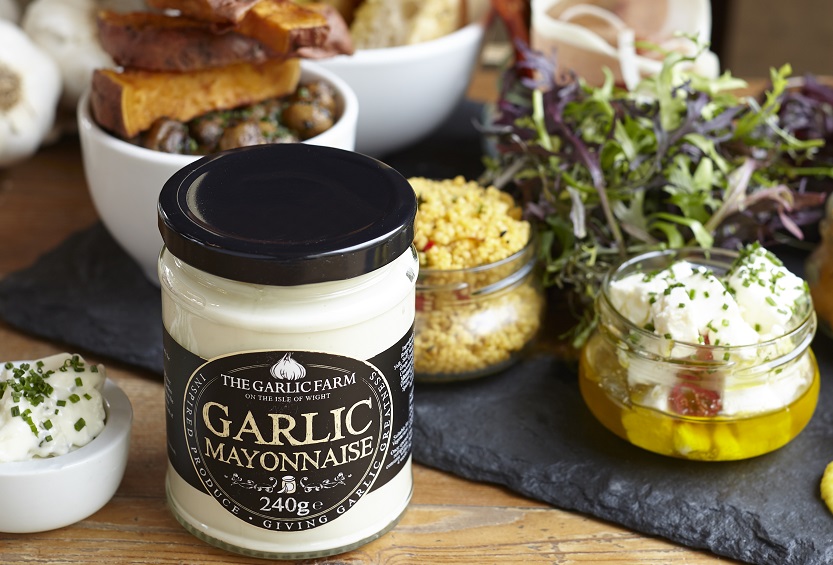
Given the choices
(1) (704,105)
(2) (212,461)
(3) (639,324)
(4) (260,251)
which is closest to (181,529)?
(2) (212,461)

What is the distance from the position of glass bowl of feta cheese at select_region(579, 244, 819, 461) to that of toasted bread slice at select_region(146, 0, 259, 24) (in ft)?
1.87

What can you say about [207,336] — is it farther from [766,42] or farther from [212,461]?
[766,42]

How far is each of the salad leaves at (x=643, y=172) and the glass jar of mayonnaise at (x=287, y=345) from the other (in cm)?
44

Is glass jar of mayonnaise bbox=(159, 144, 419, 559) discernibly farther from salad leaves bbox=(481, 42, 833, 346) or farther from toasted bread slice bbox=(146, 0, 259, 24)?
salad leaves bbox=(481, 42, 833, 346)

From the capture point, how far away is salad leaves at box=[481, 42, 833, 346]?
152 cm

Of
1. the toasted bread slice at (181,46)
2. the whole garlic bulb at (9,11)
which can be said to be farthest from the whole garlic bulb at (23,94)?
the toasted bread slice at (181,46)

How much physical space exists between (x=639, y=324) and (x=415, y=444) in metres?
0.30

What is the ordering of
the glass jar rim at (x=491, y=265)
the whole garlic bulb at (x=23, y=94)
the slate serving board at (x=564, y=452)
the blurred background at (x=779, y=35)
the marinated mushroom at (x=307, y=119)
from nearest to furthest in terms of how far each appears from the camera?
the slate serving board at (x=564, y=452) < the glass jar rim at (x=491, y=265) < the marinated mushroom at (x=307, y=119) < the whole garlic bulb at (x=23, y=94) < the blurred background at (x=779, y=35)

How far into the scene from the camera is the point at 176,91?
147 centimetres

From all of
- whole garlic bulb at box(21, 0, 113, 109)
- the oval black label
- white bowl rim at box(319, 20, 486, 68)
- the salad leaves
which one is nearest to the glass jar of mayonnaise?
the oval black label

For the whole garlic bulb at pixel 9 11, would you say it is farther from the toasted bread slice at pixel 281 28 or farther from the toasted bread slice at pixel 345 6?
the toasted bread slice at pixel 281 28

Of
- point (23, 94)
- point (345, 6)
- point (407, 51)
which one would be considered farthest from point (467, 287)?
point (23, 94)

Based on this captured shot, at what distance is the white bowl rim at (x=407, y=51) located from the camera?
1.76 m

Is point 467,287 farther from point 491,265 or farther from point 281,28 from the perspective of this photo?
point 281,28
